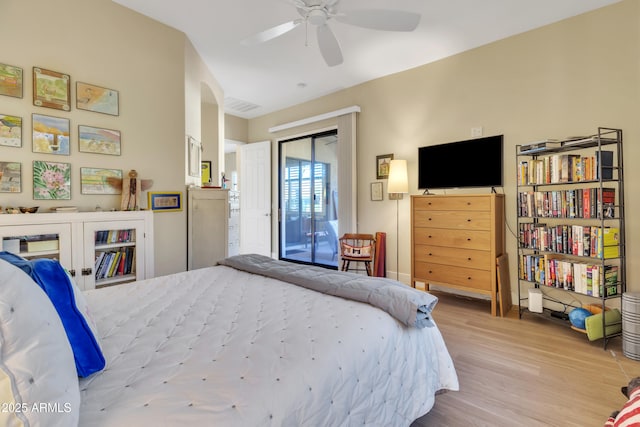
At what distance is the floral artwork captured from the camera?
2.29 metres

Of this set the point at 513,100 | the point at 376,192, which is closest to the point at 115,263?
the point at 376,192

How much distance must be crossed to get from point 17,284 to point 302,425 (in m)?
0.81

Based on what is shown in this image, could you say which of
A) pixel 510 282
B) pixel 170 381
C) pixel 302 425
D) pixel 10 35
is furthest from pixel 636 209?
pixel 10 35

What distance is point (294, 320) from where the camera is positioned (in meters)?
1.29

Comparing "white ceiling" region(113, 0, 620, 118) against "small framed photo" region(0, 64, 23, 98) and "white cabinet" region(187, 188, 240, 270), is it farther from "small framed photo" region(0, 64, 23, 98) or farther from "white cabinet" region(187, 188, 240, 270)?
"white cabinet" region(187, 188, 240, 270)

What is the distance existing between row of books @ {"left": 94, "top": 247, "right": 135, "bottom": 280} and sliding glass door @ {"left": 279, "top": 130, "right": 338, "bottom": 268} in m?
2.93

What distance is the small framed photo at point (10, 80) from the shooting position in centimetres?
216

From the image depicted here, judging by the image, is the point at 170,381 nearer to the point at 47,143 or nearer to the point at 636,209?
the point at 47,143

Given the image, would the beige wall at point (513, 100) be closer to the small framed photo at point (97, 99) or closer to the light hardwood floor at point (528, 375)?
the light hardwood floor at point (528, 375)

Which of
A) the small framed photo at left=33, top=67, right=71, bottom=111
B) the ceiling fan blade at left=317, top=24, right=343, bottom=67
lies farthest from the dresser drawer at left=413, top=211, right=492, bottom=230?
the small framed photo at left=33, top=67, right=71, bottom=111

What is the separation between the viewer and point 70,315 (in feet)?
3.08

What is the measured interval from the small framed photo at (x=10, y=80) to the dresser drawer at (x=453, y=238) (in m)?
3.67

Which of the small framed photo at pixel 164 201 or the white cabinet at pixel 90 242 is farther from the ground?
the small framed photo at pixel 164 201

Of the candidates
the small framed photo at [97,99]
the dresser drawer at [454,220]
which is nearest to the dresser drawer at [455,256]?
the dresser drawer at [454,220]
